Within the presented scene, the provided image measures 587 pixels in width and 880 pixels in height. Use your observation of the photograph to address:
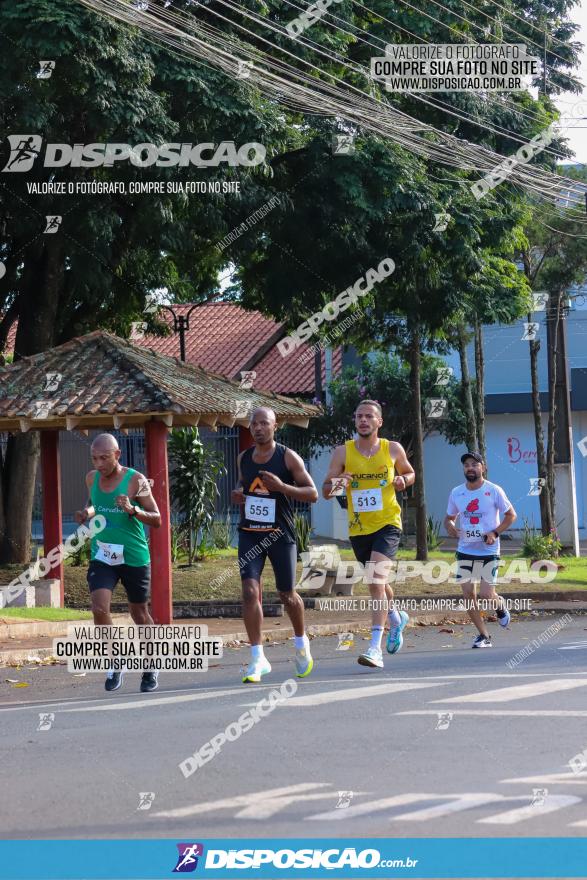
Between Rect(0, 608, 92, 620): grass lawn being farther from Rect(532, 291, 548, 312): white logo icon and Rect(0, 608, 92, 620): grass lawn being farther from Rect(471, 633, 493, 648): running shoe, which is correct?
Rect(532, 291, 548, 312): white logo icon

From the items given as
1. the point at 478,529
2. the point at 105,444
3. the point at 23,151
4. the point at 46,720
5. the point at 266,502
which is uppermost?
the point at 23,151

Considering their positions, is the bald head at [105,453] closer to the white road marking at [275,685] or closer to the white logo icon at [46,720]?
the white road marking at [275,685]

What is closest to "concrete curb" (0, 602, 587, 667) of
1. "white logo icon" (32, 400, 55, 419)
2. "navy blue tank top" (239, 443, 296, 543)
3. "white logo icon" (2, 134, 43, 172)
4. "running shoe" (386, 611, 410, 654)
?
"white logo icon" (32, 400, 55, 419)

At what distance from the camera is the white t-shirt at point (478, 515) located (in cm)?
1426

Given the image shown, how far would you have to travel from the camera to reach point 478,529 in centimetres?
1427

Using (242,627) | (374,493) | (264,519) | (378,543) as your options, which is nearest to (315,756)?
(264,519)

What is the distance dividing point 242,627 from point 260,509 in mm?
6190

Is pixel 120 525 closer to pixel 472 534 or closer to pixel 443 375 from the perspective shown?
pixel 472 534

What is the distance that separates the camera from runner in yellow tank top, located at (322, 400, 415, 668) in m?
11.9

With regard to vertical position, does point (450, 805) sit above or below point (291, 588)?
below

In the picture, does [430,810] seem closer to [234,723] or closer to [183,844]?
[183,844]

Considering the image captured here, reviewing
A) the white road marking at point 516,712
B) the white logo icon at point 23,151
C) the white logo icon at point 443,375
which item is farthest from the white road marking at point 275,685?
the white logo icon at point 443,375

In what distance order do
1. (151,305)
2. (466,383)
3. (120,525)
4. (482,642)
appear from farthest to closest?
(466,383) → (151,305) → (482,642) → (120,525)

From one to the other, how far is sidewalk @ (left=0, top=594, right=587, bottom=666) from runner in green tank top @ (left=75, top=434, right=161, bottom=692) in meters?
3.27
